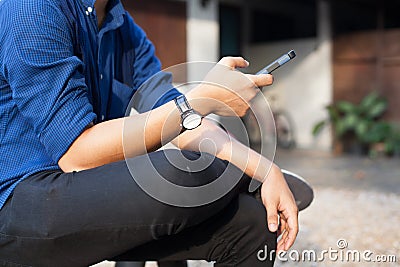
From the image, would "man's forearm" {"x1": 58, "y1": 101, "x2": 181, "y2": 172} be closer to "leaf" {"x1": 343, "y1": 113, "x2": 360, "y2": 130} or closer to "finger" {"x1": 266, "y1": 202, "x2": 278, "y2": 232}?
"finger" {"x1": 266, "y1": 202, "x2": 278, "y2": 232}

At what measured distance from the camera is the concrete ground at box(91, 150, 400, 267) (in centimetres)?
296

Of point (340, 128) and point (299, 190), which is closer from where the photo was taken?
point (299, 190)

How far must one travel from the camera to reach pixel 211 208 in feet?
4.25

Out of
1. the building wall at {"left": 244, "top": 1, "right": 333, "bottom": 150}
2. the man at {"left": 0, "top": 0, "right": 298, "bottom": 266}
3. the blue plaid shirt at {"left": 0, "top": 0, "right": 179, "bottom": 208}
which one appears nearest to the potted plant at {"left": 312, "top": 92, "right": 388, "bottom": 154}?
the building wall at {"left": 244, "top": 1, "right": 333, "bottom": 150}

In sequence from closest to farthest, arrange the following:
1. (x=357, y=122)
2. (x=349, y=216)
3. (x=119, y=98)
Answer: (x=119, y=98) < (x=349, y=216) < (x=357, y=122)

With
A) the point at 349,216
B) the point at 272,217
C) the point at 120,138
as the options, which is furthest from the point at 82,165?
the point at 349,216

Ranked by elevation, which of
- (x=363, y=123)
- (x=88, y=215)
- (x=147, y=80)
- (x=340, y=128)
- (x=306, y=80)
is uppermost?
(x=147, y=80)

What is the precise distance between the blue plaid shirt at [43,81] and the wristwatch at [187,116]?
0.67ft

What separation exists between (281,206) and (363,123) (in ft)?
22.6

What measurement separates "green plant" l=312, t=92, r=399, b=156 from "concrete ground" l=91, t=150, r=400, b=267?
1.49 feet

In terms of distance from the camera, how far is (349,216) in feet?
13.8

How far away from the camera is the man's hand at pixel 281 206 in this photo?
1495 millimetres

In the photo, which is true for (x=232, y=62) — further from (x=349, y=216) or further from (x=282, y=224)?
(x=349, y=216)

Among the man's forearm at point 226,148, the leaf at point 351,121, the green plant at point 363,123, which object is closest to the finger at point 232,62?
the man's forearm at point 226,148
